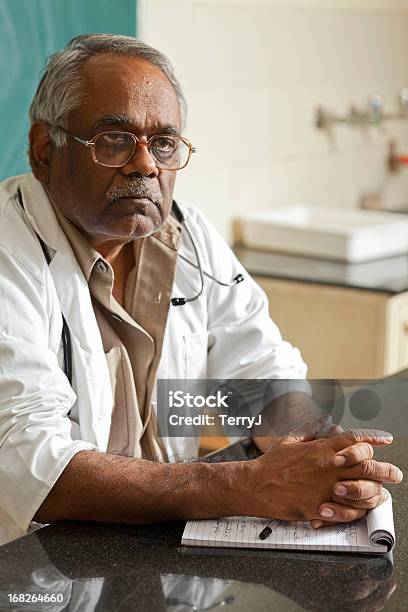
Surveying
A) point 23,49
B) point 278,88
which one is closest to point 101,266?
point 23,49

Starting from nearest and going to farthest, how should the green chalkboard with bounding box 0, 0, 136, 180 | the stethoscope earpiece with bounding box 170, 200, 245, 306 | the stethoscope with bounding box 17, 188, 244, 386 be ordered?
the stethoscope with bounding box 17, 188, 244, 386 < the stethoscope earpiece with bounding box 170, 200, 245, 306 < the green chalkboard with bounding box 0, 0, 136, 180

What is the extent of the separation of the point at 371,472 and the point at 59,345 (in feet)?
1.75

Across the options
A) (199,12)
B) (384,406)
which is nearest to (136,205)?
(384,406)

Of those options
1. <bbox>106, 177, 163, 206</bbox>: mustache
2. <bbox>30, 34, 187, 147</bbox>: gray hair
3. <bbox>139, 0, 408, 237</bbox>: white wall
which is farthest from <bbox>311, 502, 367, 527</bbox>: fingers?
<bbox>139, 0, 408, 237</bbox>: white wall

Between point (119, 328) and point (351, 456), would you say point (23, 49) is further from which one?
point (351, 456)

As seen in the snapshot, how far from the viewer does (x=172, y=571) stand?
109 centimetres

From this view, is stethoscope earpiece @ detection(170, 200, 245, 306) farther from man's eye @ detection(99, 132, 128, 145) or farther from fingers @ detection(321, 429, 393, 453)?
fingers @ detection(321, 429, 393, 453)

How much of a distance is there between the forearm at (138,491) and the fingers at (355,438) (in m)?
0.12

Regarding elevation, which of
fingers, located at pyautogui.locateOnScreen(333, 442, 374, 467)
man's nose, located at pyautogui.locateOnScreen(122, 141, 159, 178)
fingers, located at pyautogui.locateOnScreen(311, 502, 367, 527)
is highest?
man's nose, located at pyautogui.locateOnScreen(122, 141, 159, 178)

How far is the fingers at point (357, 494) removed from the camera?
1182mm

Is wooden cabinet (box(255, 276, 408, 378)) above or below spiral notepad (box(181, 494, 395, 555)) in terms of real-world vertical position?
below

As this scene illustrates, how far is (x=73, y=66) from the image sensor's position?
5.08 ft

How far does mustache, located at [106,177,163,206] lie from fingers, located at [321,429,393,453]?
50 centimetres

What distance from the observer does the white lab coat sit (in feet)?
4.17
